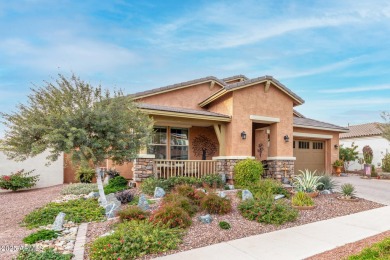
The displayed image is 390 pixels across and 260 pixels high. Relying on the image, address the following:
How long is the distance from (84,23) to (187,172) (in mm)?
7356

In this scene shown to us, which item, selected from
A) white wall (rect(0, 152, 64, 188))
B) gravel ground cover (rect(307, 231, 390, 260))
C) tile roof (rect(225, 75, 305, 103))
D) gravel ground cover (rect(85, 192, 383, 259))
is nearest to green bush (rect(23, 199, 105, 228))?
gravel ground cover (rect(85, 192, 383, 259))

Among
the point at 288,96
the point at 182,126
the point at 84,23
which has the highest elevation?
the point at 84,23

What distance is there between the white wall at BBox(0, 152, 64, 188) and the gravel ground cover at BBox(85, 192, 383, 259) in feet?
30.3

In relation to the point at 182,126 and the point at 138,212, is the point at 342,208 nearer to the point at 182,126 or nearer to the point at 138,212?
the point at 138,212

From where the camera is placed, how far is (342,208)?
8617 millimetres

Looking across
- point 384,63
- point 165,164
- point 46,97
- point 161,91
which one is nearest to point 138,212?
point 46,97

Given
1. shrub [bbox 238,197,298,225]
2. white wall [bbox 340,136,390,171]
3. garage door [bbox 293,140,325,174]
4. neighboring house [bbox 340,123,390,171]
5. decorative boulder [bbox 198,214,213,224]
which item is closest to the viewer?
decorative boulder [bbox 198,214,213,224]

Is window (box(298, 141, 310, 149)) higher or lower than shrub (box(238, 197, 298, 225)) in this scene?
higher

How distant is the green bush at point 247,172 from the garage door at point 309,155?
6146mm

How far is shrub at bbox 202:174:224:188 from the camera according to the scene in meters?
11.2

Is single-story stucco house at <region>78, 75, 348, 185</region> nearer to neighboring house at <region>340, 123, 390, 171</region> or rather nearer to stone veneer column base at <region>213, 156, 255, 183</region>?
stone veneer column base at <region>213, 156, 255, 183</region>

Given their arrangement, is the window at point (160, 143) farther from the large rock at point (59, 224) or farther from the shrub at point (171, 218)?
the shrub at point (171, 218)

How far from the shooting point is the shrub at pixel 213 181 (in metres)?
11.2

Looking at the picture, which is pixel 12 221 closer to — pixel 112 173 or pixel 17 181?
pixel 112 173
